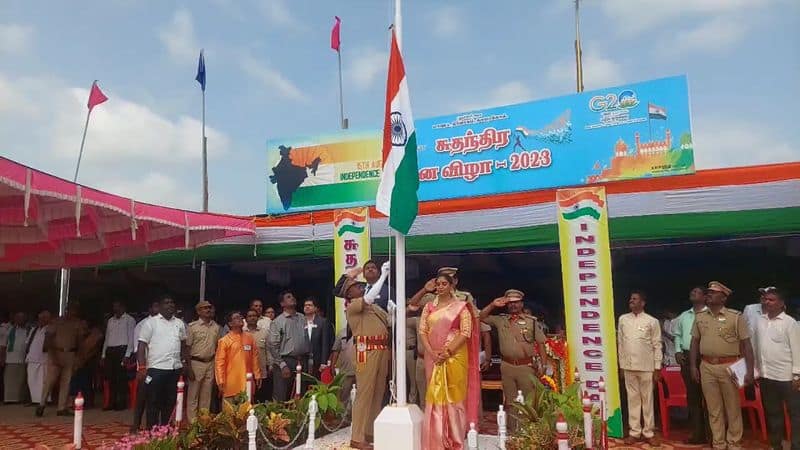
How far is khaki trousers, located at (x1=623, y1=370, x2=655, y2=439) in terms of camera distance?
6691 millimetres

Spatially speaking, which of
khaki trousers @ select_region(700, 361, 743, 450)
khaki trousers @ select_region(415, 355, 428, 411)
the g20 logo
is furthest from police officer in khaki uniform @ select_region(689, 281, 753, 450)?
khaki trousers @ select_region(415, 355, 428, 411)

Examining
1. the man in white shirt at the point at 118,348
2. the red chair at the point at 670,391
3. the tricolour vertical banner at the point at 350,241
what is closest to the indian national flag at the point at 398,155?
the tricolour vertical banner at the point at 350,241

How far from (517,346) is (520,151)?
3303 mm

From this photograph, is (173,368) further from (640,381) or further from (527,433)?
(640,381)

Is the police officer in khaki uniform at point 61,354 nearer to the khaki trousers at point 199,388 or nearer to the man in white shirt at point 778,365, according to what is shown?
the khaki trousers at point 199,388

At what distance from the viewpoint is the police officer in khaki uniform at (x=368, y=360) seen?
581 centimetres

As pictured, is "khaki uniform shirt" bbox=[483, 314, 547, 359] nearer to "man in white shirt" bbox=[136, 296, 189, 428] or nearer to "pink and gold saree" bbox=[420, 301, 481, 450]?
"pink and gold saree" bbox=[420, 301, 481, 450]

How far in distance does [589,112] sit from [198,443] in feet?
20.2

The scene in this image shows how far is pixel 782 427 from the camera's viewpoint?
A: 597cm

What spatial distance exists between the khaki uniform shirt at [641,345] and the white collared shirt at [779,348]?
3.26 ft

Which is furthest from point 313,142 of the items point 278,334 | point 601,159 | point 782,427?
point 782,427

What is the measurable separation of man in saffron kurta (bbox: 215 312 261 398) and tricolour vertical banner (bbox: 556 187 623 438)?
3.63m

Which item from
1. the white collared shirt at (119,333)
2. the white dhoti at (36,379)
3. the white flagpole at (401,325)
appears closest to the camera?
the white flagpole at (401,325)

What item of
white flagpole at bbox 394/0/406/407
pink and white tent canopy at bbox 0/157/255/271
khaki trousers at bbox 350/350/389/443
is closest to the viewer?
white flagpole at bbox 394/0/406/407
